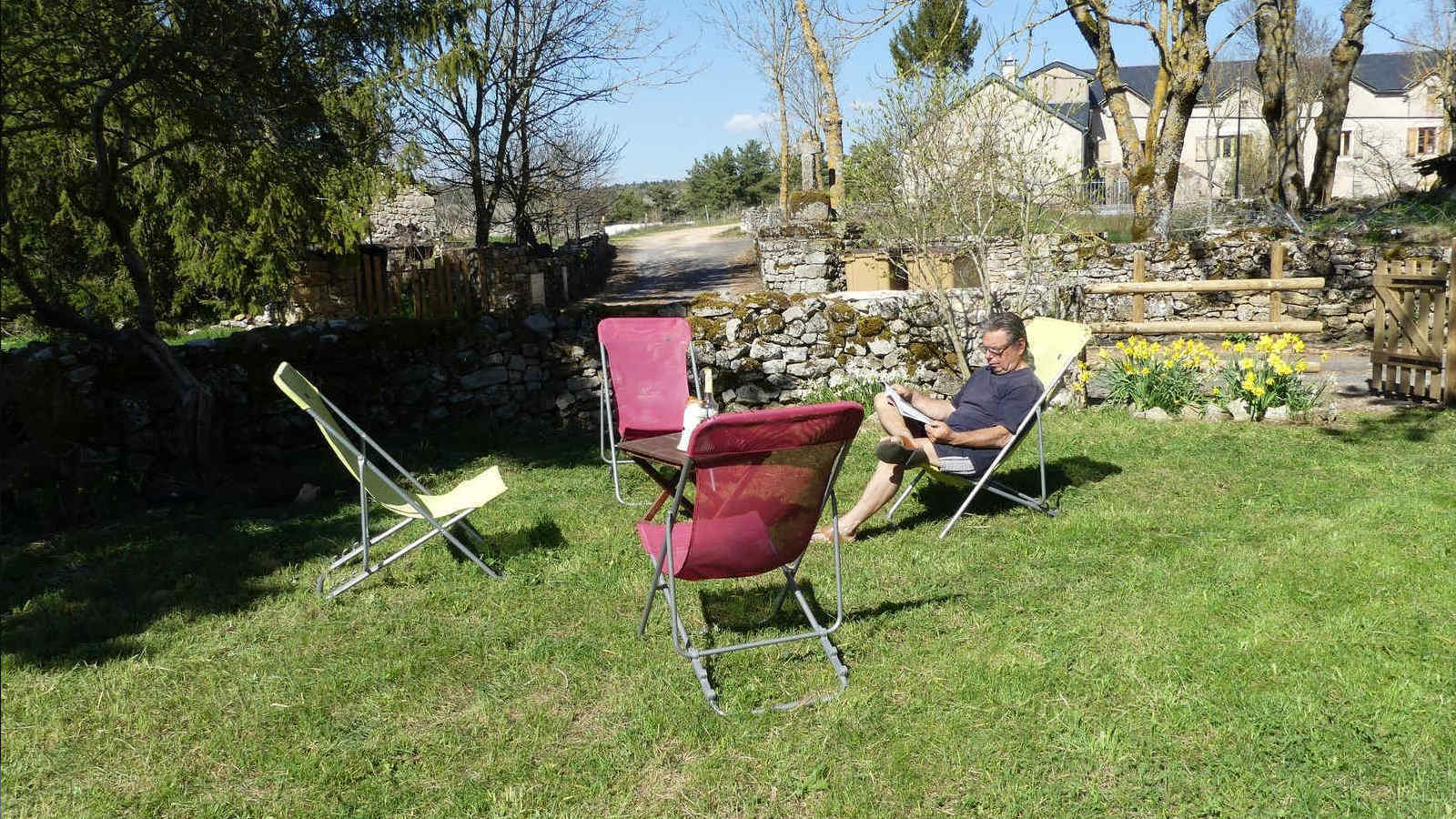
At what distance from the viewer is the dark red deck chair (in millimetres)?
3023

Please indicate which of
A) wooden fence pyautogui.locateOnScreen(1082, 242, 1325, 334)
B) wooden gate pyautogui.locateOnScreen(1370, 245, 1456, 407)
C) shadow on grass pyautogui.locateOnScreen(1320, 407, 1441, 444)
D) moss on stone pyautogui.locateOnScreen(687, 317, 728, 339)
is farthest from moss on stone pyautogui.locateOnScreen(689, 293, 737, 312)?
wooden gate pyautogui.locateOnScreen(1370, 245, 1456, 407)

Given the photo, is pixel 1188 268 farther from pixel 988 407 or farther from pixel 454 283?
pixel 988 407

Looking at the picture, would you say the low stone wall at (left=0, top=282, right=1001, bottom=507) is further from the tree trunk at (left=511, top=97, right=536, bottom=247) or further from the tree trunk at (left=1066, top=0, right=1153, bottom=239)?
the tree trunk at (left=1066, top=0, right=1153, bottom=239)

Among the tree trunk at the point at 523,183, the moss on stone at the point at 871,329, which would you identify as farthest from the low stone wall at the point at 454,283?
the moss on stone at the point at 871,329

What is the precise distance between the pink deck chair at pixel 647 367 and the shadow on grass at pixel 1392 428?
13.4 ft

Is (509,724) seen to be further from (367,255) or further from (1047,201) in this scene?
(367,255)

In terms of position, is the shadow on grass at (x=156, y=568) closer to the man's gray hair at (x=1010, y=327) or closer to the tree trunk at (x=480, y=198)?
the man's gray hair at (x=1010, y=327)

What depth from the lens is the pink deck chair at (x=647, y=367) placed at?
20.1 ft

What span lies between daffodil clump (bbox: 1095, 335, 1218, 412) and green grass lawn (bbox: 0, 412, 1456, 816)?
73.5 inches

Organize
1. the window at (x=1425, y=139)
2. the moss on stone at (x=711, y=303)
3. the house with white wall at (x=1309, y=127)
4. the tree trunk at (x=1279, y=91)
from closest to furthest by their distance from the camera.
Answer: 1. the moss on stone at (x=711, y=303)
2. the tree trunk at (x=1279, y=91)
3. the house with white wall at (x=1309, y=127)
4. the window at (x=1425, y=139)

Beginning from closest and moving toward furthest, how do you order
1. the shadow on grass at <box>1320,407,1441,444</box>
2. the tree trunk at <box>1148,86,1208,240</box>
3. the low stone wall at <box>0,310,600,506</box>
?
the low stone wall at <box>0,310,600,506</box> < the shadow on grass at <box>1320,407,1441,444</box> < the tree trunk at <box>1148,86,1208,240</box>

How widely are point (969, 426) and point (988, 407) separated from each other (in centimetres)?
13

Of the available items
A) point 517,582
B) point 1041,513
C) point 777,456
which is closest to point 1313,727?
point 777,456

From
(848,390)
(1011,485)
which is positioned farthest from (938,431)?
(848,390)
